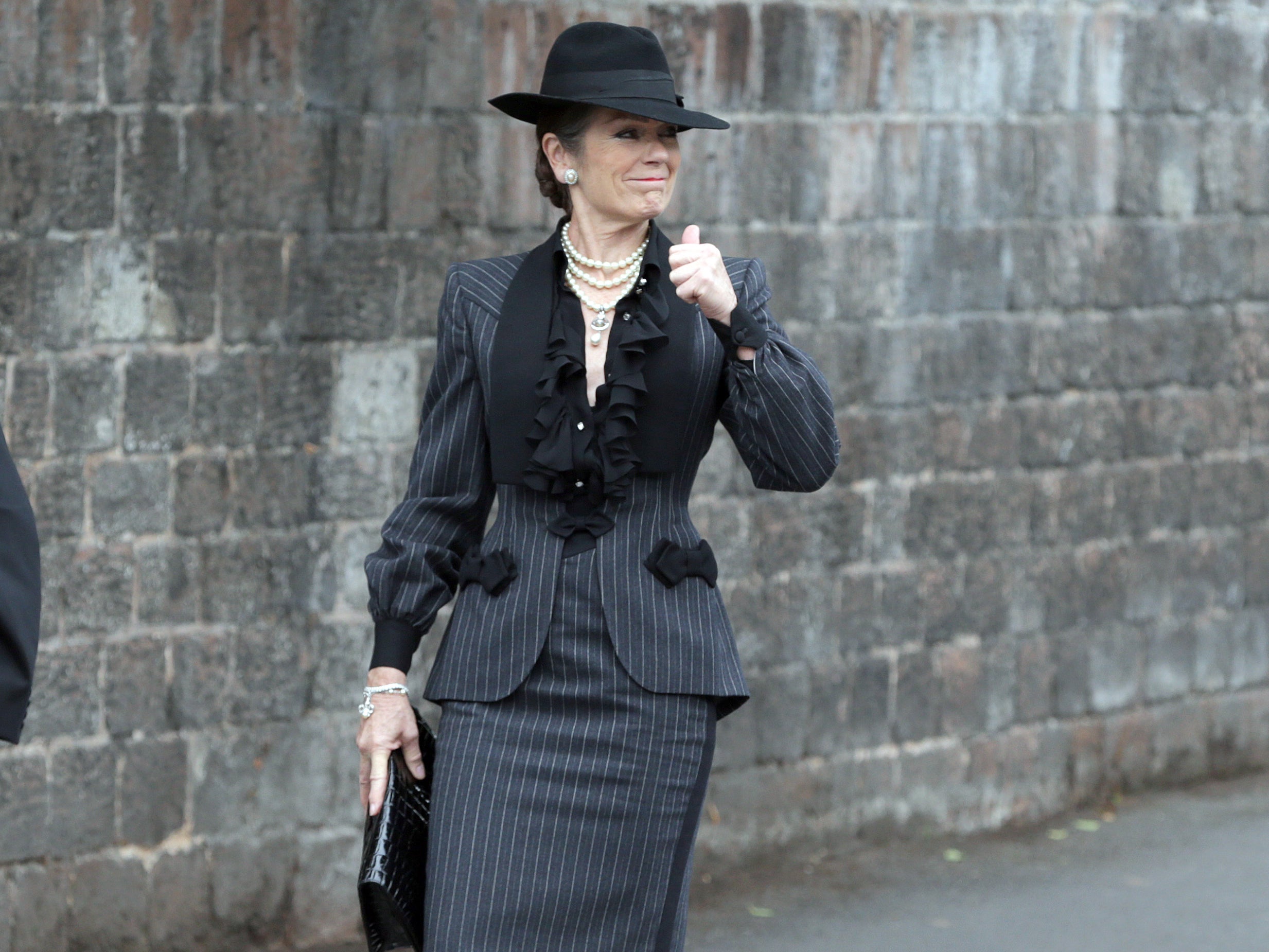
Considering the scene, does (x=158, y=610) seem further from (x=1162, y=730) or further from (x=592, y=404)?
(x=1162, y=730)

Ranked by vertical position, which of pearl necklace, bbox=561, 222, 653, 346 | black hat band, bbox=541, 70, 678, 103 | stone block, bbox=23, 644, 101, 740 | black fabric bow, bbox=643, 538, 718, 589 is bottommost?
stone block, bbox=23, 644, 101, 740

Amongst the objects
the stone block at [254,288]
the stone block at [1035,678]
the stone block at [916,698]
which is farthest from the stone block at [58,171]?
the stone block at [1035,678]

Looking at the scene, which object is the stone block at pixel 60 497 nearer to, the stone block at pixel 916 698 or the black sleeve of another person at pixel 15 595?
the black sleeve of another person at pixel 15 595


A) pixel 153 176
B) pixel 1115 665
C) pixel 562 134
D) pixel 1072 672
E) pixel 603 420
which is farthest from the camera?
pixel 1115 665

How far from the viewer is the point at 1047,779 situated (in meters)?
7.35

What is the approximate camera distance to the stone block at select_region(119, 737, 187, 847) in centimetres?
541

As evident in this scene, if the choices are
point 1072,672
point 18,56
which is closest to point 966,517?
point 1072,672

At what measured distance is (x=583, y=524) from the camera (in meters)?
3.49

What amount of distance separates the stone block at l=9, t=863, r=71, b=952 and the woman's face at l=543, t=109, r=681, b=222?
2795 millimetres

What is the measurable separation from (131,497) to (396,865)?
2.15 metres

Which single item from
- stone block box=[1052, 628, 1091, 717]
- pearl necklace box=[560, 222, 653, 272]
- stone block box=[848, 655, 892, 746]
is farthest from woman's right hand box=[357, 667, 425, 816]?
stone block box=[1052, 628, 1091, 717]

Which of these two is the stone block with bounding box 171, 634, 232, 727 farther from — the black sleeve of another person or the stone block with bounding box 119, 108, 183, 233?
the black sleeve of another person

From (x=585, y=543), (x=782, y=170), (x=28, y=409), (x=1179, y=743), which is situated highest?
(x=782, y=170)

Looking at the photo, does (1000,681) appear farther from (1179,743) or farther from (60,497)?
(60,497)
